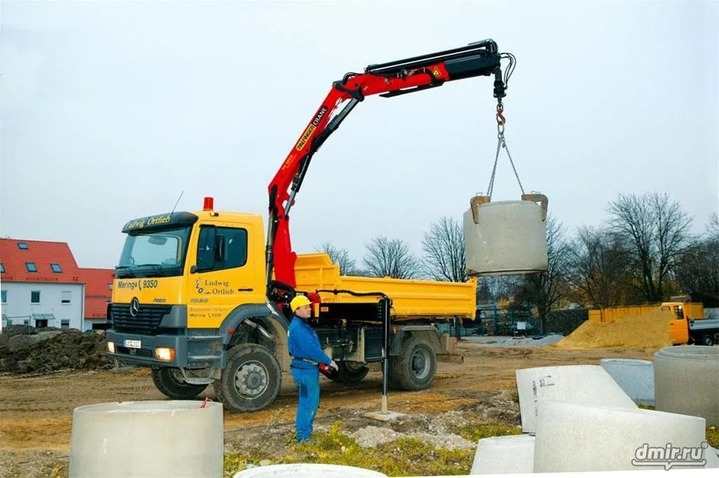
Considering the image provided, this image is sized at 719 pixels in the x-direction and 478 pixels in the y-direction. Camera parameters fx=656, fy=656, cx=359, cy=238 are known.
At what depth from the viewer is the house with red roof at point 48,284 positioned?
40.4 ft

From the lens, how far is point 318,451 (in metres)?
5.98

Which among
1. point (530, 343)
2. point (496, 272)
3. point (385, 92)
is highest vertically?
point (385, 92)

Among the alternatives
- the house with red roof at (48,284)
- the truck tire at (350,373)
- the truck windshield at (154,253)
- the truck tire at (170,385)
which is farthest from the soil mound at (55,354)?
the truck windshield at (154,253)

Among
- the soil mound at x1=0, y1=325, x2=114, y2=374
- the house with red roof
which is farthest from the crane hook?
the soil mound at x1=0, y1=325, x2=114, y2=374

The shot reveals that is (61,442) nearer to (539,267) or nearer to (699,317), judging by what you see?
(539,267)

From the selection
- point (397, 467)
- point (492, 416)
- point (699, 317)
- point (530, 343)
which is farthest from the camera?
point (530, 343)

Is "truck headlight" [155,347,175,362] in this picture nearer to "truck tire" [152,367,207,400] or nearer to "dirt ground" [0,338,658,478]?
"dirt ground" [0,338,658,478]

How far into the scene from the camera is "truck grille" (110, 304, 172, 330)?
780cm

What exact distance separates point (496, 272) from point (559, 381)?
1.54m

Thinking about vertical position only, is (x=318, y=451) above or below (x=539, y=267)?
below

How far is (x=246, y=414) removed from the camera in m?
8.12

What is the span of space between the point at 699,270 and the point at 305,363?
26022 millimetres

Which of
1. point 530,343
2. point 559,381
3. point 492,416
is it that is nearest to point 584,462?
point 559,381

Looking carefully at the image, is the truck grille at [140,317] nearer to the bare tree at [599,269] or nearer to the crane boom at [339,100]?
the crane boom at [339,100]
